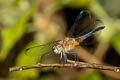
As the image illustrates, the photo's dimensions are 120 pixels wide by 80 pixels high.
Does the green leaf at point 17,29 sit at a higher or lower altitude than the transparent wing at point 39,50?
higher

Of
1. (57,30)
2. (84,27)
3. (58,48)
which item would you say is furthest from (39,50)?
(57,30)

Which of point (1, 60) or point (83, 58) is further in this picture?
point (1, 60)

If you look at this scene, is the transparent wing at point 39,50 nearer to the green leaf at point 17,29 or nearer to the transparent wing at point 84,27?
the transparent wing at point 84,27

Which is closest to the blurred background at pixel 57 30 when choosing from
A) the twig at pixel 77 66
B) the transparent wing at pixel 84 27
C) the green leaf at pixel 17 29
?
the green leaf at pixel 17 29

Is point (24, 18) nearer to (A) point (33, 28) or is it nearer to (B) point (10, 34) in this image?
(B) point (10, 34)

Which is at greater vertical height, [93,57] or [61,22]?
[61,22]

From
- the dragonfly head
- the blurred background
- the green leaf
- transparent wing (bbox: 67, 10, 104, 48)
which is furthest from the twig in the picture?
the blurred background

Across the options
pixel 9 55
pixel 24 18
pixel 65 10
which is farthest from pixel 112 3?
pixel 9 55

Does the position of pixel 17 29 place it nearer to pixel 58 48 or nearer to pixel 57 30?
pixel 58 48
